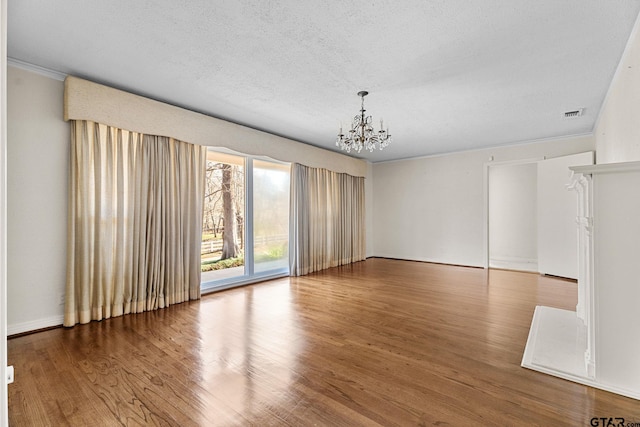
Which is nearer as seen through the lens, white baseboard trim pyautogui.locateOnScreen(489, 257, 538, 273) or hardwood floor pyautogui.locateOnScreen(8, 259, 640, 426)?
hardwood floor pyautogui.locateOnScreen(8, 259, 640, 426)

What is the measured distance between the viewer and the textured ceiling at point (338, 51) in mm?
2025

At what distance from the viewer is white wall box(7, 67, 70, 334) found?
2.71m

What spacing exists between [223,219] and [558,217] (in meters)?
5.81

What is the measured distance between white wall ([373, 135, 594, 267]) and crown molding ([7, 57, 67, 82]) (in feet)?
21.3

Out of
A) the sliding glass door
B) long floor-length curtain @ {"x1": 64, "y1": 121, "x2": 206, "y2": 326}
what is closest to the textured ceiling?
long floor-length curtain @ {"x1": 64, "y1": 121, "x2": 206, "y2": 326}

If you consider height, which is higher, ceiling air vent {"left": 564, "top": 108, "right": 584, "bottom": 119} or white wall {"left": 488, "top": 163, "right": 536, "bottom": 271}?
ceiling air vent {"left": 564, "top": 108, "right": 584, "bottom": 119}

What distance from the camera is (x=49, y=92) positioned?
2.91 meters

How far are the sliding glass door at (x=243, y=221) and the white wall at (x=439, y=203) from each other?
3263 mm

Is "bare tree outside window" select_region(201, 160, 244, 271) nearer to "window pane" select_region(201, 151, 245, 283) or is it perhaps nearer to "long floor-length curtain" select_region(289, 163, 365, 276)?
"window pane" select_region(201, 151, 245, 283)

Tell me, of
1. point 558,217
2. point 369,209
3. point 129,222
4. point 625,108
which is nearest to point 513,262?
point 558,217

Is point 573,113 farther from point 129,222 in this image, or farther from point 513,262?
point 129,222

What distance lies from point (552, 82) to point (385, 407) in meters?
3.62

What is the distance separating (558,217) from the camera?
202 inches

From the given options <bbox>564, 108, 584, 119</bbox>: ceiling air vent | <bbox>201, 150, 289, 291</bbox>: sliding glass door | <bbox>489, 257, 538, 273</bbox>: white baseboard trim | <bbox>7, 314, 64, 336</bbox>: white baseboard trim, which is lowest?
<bbox>489, 257, 538, 273</bbox>: white baseboard trim
